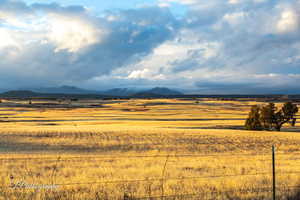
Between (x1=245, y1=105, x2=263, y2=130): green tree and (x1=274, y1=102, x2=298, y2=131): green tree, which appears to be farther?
(x1=274, y1=102, x2=298, y2=131): green tree

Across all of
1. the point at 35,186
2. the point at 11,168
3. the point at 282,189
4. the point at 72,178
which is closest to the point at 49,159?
the point at 11,168

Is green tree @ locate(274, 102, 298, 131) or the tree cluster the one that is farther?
green tree @ locate(274, 102, 298, 131)

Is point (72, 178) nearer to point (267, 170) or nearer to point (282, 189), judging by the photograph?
point (282, 189)

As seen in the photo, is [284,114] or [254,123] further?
[284,114]

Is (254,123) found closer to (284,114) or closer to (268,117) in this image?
(268,117)

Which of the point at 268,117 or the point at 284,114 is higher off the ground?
the point at 284,114

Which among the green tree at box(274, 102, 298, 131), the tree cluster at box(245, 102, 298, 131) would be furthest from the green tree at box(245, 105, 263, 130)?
the green tree at box(274, 102, 298, 131)

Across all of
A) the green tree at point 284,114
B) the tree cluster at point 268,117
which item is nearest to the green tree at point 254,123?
the tree cluster at point 268,117

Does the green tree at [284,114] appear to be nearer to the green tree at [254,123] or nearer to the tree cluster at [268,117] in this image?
the tree cluster at [268,117]

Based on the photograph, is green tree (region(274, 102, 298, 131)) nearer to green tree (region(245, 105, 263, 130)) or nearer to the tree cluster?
the tree cluster

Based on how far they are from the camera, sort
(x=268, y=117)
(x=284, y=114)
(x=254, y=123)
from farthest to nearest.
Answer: (x=284, y=114)
(x=254, y=123)
(x=268, y=117)

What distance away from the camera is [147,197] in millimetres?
9266

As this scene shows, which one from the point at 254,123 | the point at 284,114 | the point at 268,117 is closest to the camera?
the point at 268,117

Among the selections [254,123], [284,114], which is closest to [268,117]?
[254,123]
